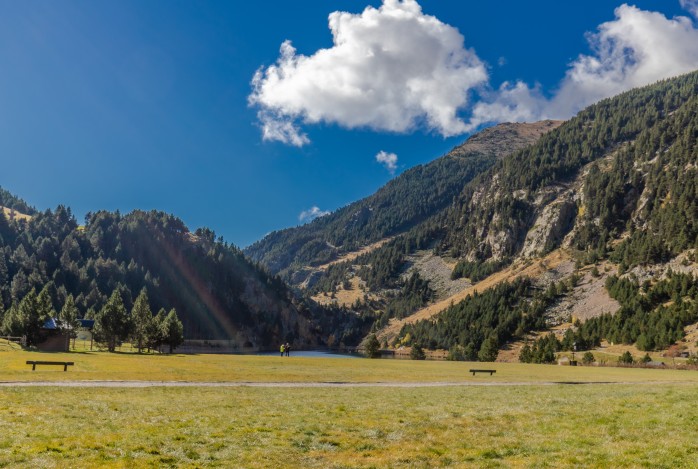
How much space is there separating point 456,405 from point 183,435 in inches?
602

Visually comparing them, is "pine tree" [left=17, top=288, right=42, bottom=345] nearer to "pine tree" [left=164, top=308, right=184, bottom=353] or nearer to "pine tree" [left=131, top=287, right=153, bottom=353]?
"pine tree" [left=131, top=287, right=153, bottom=353]

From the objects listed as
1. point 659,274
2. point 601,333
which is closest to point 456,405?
point 601,333

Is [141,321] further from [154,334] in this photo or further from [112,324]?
[112,324]

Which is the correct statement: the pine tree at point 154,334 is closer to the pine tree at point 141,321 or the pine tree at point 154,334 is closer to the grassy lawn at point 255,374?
the pine tree at point 141,321

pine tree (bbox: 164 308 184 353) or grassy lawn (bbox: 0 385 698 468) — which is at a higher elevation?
grassy lawn (bbox: 0 385 698 468)

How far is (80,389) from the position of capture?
99.6ft

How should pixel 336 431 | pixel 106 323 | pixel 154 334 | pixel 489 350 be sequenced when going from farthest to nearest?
pixel 489 350 → pixel 154 334 → pixel 106 323 → pixel 336 431

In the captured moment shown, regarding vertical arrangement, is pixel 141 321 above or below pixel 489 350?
above

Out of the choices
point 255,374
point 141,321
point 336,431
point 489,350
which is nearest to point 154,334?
point 141,321

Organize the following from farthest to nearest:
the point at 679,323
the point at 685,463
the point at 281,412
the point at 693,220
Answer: the point at 693,220 < the point at 679,323 < the point at 281,412 < the point at 685,463

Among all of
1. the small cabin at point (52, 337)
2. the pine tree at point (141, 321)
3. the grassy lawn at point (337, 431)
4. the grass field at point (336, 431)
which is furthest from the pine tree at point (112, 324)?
the grassy lawn at point (337, 431)

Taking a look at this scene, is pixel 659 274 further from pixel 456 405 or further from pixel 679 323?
pixel 456 405

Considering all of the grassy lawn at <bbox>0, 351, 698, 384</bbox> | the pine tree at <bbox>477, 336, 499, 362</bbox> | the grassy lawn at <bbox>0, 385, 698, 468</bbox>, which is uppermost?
the grassy lawn at <bbox>0, 385, 698, 468</bbox>

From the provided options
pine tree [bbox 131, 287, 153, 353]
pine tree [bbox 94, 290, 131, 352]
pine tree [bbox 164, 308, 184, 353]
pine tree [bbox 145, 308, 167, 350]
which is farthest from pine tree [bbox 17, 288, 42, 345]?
pine tree [bbox 164, 308, 184, 353]
